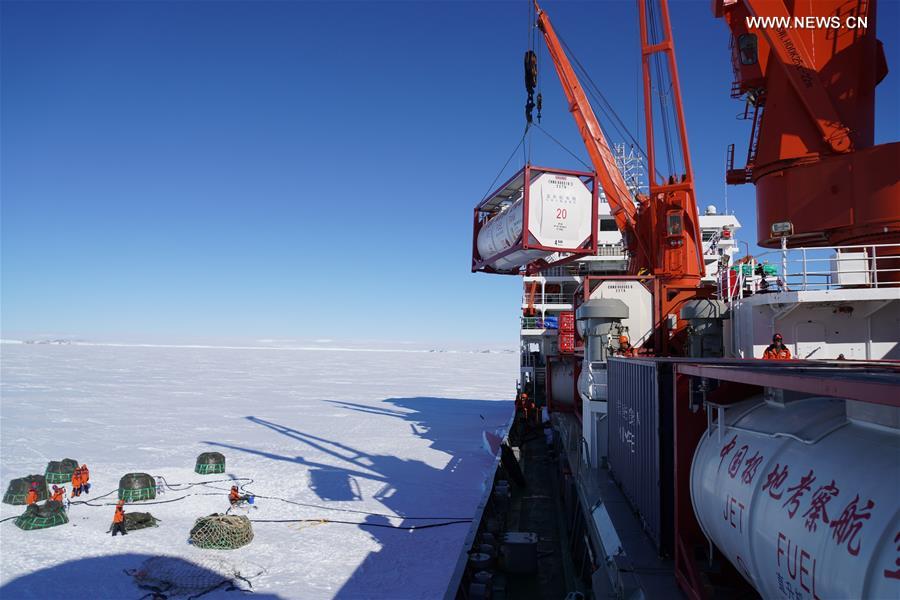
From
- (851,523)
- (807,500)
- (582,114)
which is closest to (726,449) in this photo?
(807,500)

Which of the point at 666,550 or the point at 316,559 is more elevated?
the point at 666,550

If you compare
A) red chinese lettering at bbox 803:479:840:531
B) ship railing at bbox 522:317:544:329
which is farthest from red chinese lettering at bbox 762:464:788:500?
ship railing at bbox 522:317:544:329

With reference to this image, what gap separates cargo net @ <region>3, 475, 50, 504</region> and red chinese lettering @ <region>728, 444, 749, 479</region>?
17.0m

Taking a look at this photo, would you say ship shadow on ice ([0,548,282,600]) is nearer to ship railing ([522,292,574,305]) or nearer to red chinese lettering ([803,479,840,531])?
red chinese lettering ([803,479,840,531])

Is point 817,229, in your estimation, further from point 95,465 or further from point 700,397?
point 95,465

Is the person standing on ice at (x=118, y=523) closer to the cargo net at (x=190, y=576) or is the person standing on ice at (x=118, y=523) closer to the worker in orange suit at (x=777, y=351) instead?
the cargo net at (x=190, y=576)

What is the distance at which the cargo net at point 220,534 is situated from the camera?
11.9m

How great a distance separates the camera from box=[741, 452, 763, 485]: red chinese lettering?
4.29 metres

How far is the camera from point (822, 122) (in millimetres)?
13750

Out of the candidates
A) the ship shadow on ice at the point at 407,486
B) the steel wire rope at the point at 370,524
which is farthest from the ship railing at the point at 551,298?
the steel wire rope at the point at 370,524

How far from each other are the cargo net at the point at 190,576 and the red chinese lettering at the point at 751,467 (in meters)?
9.19

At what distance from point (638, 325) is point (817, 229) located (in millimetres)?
5093

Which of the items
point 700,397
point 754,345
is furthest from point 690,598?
point 754,345

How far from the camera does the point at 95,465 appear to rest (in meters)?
19.1
